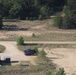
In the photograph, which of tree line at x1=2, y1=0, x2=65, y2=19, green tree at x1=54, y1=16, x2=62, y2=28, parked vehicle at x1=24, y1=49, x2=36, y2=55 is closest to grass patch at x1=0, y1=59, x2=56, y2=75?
parked vehicle at x1=24, y1=49, x2=36, y2=55

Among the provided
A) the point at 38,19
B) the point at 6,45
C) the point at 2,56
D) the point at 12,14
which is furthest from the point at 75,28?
the point at 2,56

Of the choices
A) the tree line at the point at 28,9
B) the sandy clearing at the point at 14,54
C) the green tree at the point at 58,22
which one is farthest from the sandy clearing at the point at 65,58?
the tree line at the point at 28,9

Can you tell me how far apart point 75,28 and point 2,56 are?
33.0 meters

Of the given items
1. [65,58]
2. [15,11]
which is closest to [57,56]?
[65,58]

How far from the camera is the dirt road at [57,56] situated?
52.0m

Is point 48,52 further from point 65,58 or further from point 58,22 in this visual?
point 58,22

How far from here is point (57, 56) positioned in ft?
190

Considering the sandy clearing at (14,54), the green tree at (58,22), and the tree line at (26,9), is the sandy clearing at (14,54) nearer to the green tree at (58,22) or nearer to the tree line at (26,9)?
the green tree at (58,22)

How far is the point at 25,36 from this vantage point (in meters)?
72.9

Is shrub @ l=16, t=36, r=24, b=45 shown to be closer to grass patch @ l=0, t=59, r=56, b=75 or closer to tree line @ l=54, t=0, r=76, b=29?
grass patch @ l=0, t=59, r=56, b=75

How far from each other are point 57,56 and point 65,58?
67.4 inches

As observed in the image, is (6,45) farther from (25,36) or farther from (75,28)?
(75,28)

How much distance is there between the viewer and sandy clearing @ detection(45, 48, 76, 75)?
5084 centimetres

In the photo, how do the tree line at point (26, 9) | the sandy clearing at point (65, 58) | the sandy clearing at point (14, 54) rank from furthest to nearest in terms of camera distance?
the tree line at point (26, 9)
the sandy clearing at point (14, 54)
the sandy clearing at point (65, 58)
